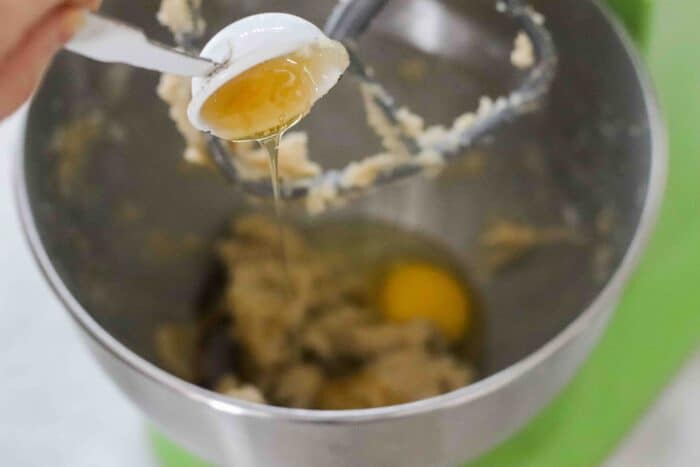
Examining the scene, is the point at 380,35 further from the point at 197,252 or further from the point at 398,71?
the point at 197,252

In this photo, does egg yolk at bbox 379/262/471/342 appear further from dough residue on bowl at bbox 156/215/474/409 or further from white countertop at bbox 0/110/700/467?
white countertop at bbox 0/110/700/467

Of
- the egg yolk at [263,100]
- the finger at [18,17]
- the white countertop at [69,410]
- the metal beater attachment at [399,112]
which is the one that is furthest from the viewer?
the white countertop at [69,410]

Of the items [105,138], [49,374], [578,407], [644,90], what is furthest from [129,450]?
[644,90]

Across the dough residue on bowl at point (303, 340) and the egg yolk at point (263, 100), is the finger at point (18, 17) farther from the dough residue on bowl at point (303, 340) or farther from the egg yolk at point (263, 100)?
the dough residue on bowl at point (303, 340)

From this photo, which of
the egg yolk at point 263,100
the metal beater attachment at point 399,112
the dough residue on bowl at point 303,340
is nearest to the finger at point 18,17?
the egg yolk at point 263,100

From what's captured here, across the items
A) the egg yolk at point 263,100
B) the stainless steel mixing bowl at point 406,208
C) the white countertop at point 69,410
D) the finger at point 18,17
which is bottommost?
the white countertop at point 69,410

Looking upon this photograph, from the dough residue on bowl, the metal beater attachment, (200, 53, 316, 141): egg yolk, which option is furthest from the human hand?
the dough residue on bowl
